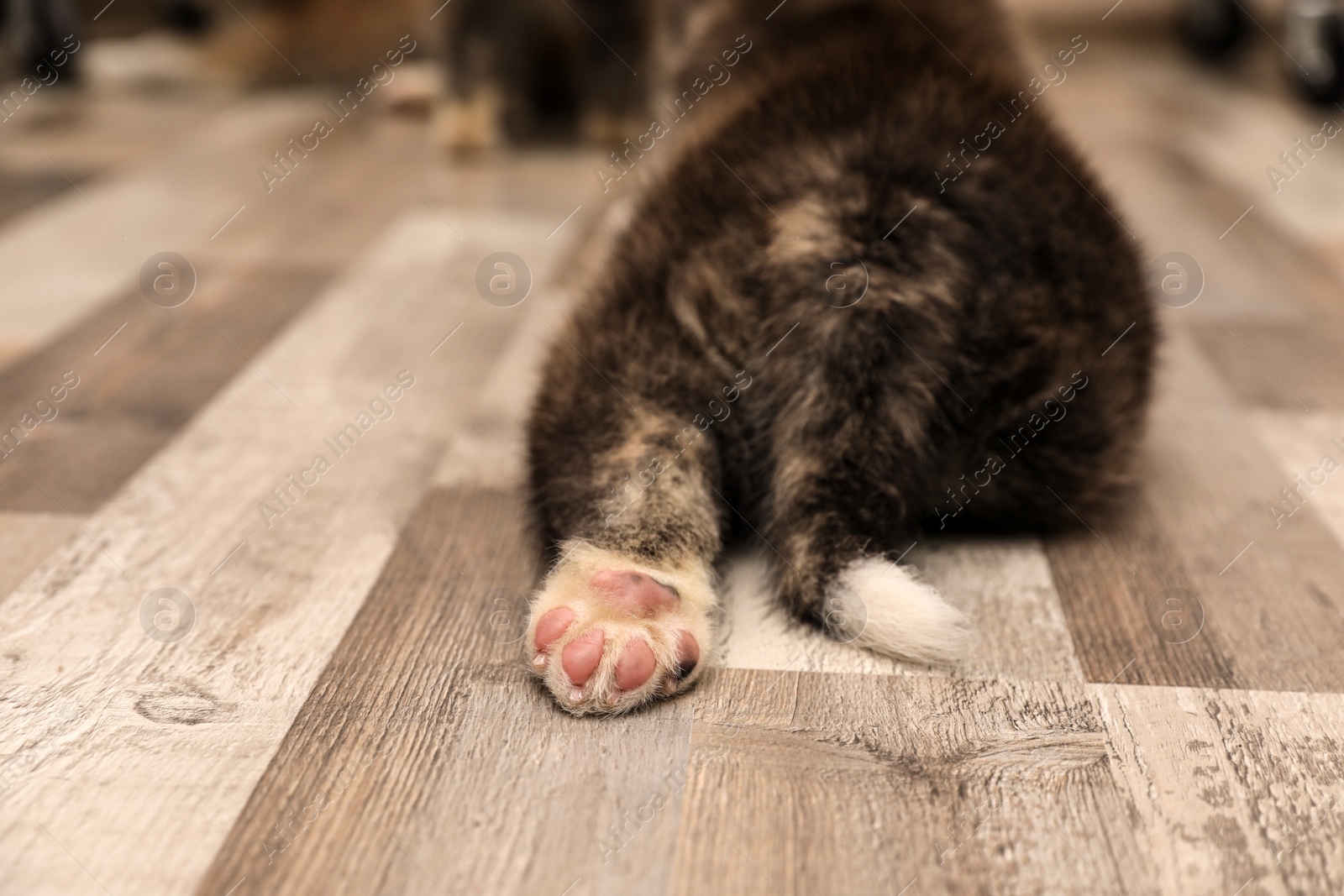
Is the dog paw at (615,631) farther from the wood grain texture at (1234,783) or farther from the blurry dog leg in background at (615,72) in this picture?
the blurry dog leg in background at (615,72)

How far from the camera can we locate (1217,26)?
395 cm

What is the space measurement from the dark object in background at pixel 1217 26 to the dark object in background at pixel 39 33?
4021mm

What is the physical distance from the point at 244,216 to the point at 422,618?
1693 mm

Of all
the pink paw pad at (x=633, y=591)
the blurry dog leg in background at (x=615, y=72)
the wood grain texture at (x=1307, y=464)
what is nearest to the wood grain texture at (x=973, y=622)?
the pink paw pad at (x=633, y=591)

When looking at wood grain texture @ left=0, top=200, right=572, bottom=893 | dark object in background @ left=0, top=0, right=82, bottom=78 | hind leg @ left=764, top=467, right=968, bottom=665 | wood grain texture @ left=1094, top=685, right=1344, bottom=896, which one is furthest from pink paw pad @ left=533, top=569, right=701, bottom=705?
dark object in background @ left=0, top=0, right=82, bottom=78

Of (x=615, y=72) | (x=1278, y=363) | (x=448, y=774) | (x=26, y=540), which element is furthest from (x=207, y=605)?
(x=615, y=72)

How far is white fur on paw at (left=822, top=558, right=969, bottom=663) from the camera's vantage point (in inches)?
44.4

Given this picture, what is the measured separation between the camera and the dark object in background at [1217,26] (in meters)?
3.93

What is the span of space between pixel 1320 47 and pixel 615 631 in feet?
10.5

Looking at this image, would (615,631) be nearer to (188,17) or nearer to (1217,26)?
(1217,26)

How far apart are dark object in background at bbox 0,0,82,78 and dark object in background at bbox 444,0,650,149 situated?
1.51 metres

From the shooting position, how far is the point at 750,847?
37.1 inches

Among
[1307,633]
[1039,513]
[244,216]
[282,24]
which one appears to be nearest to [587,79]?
[244,216]

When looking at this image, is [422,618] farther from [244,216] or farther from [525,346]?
[244,216]
